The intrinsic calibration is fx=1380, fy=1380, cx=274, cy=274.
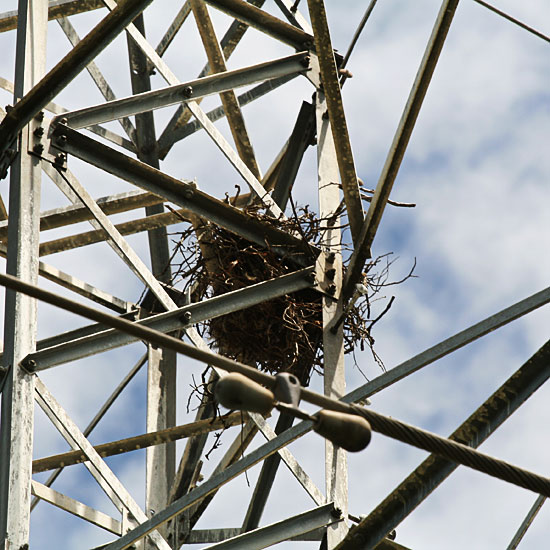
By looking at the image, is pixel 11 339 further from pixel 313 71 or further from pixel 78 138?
pixel 313 71

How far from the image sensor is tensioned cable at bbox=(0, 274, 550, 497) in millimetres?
3428

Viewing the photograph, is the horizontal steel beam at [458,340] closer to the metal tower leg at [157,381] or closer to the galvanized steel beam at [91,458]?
the galvanized steel beam at [91,458]

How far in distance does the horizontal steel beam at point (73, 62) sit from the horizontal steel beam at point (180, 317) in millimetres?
990

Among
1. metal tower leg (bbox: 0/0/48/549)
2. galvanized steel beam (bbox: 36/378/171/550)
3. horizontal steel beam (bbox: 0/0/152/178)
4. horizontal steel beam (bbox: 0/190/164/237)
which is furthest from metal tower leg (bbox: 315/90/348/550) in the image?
horizontal steel beam (bbox: 0/0/152/178)

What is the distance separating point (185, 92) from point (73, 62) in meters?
0.97

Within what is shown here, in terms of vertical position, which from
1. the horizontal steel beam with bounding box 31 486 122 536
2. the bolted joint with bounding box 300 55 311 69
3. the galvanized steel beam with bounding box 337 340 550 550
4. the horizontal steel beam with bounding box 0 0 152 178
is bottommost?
the galvanized steel beam with bounding box 337 340 550 550

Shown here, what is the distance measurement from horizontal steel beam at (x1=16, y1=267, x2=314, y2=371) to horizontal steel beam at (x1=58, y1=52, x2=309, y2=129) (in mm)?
976

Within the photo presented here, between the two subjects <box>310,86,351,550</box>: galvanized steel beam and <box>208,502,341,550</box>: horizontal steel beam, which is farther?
<box>310,86,351,550</box>: galvanized steel beam

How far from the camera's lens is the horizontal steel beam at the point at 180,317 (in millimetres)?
5613

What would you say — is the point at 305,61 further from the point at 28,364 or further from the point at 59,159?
the point at 28,364

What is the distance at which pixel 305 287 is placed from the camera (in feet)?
21.8

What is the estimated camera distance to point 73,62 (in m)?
5.83

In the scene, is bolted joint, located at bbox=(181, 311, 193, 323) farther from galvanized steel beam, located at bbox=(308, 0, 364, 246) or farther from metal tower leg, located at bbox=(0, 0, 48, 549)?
galvanized steel beam, located at bbox=(308, 0, 364, 246)

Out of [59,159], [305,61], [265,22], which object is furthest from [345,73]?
[59,159]
